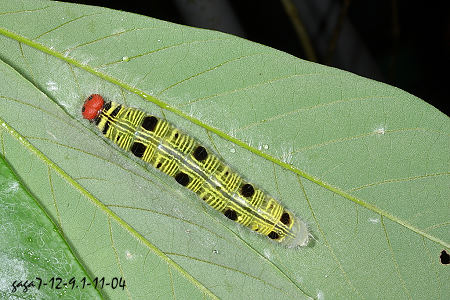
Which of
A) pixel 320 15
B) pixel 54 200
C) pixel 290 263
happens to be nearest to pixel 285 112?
pixel 290 263

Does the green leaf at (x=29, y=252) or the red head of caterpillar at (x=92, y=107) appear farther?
A: the red head of caterpillar at (x=92, y=107)

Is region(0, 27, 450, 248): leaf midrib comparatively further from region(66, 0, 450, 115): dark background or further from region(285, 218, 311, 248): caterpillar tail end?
region(66, 0, 450, 115): dark background

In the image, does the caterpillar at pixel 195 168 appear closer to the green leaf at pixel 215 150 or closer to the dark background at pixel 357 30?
the green leaf at pixel 215 150

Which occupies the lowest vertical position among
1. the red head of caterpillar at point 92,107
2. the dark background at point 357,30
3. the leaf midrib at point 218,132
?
the red head of caterpillar at point 92,107

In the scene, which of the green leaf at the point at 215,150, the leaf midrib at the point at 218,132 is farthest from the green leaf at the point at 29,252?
the leaf midrib at the point at 218,132

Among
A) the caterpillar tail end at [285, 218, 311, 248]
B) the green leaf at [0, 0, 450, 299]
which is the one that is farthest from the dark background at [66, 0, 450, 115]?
the caterpillar tail end at [285, 218, 311, 248]

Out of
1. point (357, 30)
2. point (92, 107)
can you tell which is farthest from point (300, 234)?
point (357, 30)
